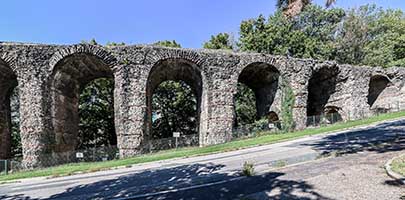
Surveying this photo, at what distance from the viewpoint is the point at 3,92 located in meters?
22.1

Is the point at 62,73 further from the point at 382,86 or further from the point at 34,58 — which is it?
the point at 382,86

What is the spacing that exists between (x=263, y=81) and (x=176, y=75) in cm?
710

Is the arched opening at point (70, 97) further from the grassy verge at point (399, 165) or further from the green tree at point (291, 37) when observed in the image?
the green tree at point (291, 37)

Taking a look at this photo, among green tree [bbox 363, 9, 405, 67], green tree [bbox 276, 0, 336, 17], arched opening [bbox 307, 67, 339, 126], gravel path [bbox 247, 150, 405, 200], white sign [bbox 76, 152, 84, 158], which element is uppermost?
green tree [bbox 363, 9, 405, 67]

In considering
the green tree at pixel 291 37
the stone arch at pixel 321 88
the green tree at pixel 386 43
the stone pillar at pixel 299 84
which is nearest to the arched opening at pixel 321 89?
the stone arch at pixel 321 88

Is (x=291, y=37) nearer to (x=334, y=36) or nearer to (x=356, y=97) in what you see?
(x=334, y=36)

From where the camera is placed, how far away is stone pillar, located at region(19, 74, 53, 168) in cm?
1725

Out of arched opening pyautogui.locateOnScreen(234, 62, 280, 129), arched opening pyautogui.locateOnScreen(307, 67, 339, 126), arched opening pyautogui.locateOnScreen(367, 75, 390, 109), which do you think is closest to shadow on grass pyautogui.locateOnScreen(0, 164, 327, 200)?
arched opening pyautogui.locateOnScreen(234, 62, 280, 129)

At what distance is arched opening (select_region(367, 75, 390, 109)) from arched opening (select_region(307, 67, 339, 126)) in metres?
4.90

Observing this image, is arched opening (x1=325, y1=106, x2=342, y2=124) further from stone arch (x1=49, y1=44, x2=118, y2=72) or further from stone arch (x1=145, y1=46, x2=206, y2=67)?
stone arch (x1=49, y1=44, x2=118, y2=72)

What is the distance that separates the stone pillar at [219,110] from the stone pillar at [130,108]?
12.8 feet

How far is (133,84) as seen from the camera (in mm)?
19172

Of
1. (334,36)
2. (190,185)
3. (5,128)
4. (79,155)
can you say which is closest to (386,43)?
(334,36)

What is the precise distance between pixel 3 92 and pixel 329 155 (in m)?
21.7
